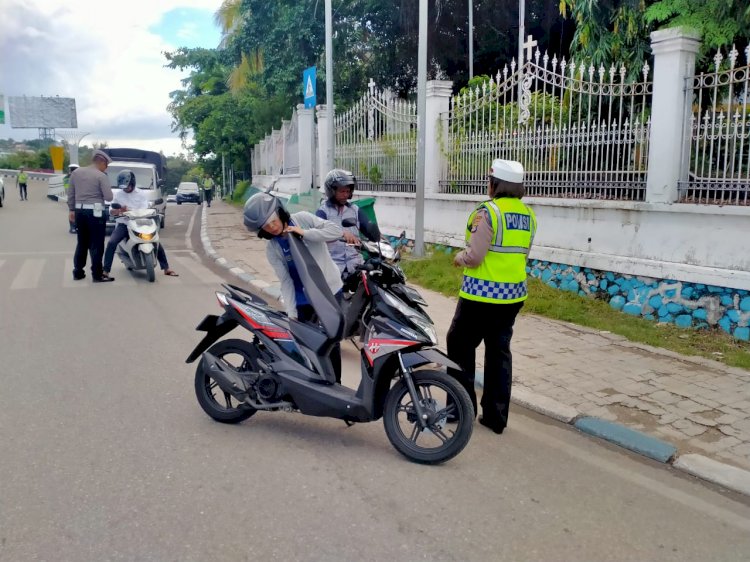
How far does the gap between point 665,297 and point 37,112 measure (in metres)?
75.1

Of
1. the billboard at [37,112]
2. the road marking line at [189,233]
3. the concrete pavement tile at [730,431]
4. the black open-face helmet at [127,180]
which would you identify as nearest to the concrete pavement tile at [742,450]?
the concrete pavement tile at [730,431]

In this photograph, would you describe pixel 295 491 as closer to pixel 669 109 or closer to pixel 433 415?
pixel 433 415

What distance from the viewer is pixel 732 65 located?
5984 millimetres

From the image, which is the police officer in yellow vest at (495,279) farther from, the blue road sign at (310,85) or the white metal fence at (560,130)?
the blue road sign at (310,85)

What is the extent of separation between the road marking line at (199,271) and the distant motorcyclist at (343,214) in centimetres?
439

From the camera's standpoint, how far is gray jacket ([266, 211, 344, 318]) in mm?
4062

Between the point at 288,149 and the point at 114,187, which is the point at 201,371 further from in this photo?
the point at 288,149

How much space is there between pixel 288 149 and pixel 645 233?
1305 centimetres

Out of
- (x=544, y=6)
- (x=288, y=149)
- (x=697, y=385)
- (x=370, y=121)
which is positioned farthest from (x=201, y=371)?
(x=544, y=6)

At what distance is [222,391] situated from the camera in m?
4.27

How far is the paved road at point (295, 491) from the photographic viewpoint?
291 cm

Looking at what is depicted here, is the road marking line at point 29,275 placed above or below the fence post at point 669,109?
below

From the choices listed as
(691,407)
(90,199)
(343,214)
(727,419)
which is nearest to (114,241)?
(90,199)

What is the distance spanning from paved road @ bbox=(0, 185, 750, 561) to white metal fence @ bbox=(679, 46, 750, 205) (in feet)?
10.8
